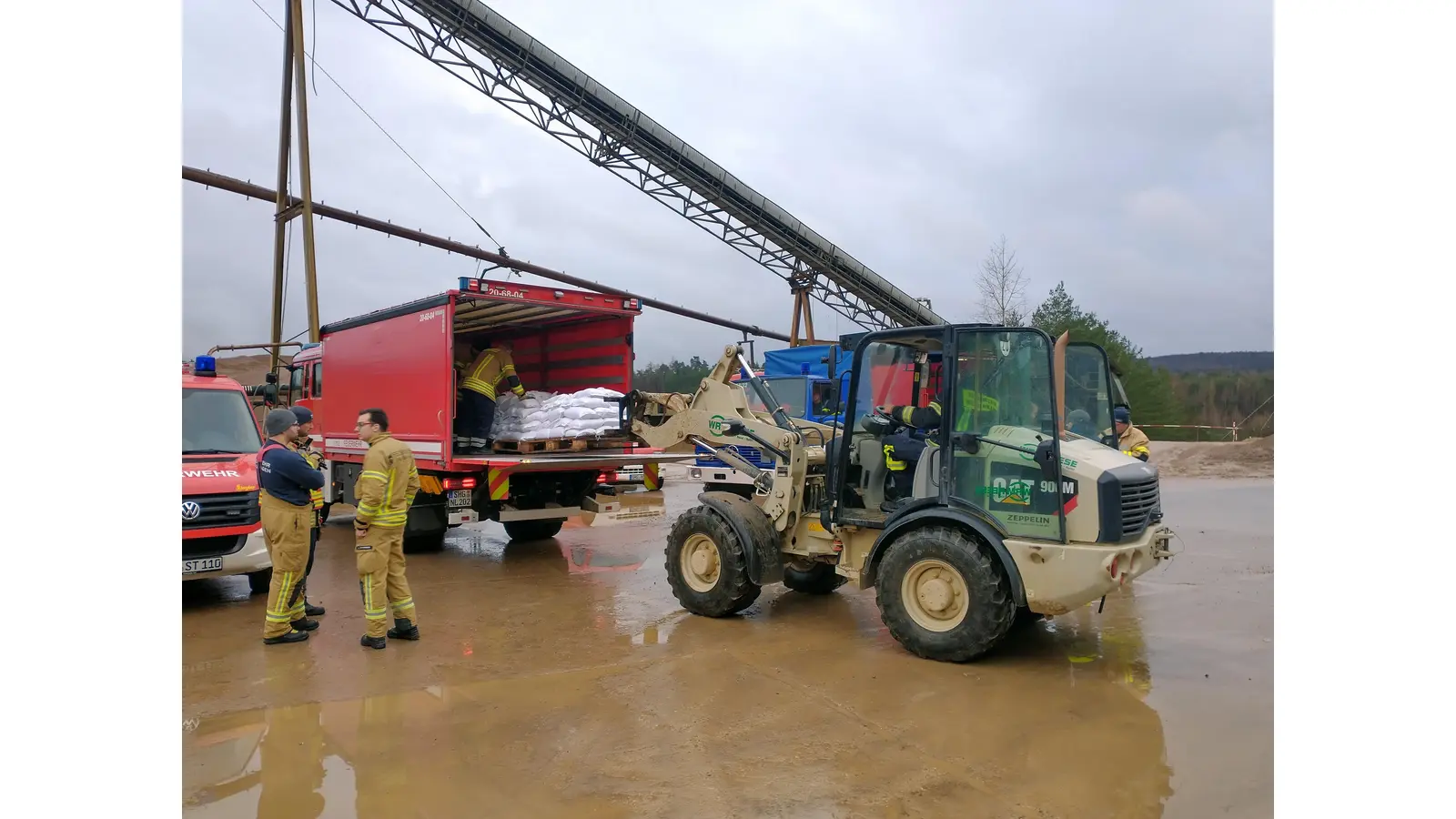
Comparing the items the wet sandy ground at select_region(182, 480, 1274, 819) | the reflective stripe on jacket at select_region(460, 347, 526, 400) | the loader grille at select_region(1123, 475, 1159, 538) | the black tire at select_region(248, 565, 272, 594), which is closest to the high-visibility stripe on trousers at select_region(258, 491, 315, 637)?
the wet sandy ground at select_region(182, 480, 1274, 819)

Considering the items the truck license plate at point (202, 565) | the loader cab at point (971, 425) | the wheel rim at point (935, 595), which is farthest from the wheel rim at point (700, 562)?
the truck license plate at point (202, 565)

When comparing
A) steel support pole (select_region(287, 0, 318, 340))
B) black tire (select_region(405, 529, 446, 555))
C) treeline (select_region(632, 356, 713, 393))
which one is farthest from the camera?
treeline (select_region(632, 356, 713, 393))

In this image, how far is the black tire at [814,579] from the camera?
7.64 m

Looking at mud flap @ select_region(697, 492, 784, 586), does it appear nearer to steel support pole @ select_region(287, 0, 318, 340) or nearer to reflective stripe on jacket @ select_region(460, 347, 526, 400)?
reflective stripe on jacket @ select_region(460, 347, 526, 400)

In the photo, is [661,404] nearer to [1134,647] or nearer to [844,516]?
[844,516]

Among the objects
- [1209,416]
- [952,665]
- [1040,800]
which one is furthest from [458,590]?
[1209,416]

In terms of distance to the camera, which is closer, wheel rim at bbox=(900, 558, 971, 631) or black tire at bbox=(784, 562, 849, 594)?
wheel rim at bbox=(900, 558, 971, 631)

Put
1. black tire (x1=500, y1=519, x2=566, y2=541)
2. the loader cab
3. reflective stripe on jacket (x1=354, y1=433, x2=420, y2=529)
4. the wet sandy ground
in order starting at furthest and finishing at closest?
black tire (x1=500, y1=519, x2=566, y2=541), reflective stripe on jacket (x1=354, y1=433, x2=420, y2=529), the loader cab, the wet sandy ground

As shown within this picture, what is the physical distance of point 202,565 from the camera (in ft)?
22.1

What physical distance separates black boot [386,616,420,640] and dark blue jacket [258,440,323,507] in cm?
112

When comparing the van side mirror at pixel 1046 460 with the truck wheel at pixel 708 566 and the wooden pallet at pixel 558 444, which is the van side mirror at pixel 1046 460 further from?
the wooden pallet at pixel 558 444

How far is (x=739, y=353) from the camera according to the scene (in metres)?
7.04

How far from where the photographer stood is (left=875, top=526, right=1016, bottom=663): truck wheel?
5.26 metres

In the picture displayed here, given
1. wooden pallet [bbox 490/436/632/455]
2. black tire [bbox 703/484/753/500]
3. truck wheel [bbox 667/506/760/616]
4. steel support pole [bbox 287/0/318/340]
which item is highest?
steel support pole [bbox 287/0/318/340]
